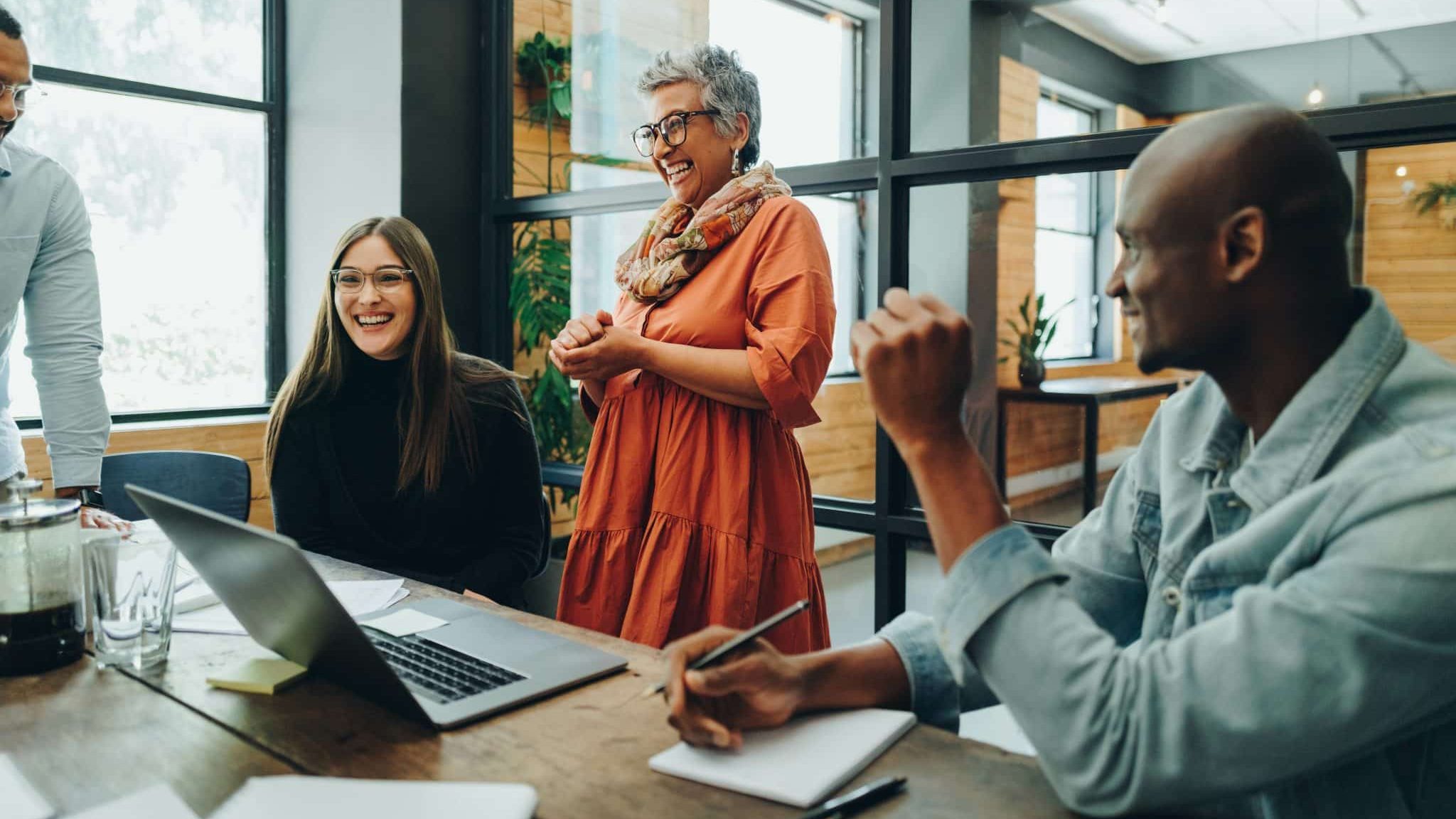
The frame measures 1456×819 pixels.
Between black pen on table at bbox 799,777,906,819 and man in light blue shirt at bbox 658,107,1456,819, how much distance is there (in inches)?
4.6

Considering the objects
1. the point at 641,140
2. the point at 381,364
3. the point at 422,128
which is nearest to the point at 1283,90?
the point at 641,140

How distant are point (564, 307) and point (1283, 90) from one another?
2259 mm

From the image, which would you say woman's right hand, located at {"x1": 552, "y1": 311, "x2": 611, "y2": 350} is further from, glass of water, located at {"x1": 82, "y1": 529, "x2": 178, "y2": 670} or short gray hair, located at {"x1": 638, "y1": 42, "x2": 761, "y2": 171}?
glass of water, located at {"x1": 82, "y1": 529, "x2": 178, "y2": 670}

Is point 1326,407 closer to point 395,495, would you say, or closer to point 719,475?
point 719,475

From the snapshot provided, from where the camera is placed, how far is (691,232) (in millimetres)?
1923

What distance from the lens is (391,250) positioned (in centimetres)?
215

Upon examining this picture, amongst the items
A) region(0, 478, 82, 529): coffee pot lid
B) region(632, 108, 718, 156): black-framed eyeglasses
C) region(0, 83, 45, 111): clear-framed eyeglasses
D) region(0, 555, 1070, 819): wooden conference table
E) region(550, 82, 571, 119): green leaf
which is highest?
region(550, 82, 571, 119): green leaf

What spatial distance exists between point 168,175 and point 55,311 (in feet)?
5.31

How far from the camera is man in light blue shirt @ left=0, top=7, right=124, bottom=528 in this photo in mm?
2092

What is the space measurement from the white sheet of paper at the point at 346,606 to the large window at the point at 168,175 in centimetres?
222

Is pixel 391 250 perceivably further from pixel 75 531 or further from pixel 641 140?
pixel 75 531

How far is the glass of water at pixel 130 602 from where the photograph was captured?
1.20 m

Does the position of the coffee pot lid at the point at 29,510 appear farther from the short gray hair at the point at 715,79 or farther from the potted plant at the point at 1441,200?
the potted plant at the point at 1441,200

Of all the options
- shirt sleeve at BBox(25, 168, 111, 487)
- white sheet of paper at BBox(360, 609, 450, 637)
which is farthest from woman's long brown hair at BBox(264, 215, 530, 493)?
white sheet of paper at BBox(360, 609, 450, 637)
